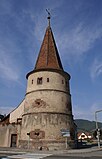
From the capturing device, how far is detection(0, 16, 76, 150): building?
24.8 meters

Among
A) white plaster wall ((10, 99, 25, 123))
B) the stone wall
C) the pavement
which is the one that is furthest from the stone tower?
white plaster wall ((10, 99, 25, 123))

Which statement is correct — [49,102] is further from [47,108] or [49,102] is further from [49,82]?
[49,82]

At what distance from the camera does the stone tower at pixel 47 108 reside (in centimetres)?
2473

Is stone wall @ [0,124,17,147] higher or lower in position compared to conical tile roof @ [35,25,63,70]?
lower

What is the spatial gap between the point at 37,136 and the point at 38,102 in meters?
4.56

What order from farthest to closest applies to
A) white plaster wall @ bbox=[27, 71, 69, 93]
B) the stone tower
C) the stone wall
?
the stone wall, white plaster wall @ bbox=[27, 71, 69, 93], the stone tower

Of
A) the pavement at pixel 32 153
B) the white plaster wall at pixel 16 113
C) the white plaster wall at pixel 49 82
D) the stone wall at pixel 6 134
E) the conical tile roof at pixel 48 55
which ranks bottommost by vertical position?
the pavement at pixel 32 153

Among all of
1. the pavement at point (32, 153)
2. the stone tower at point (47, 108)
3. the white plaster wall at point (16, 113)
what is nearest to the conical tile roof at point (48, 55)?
the stone tower at point (47, 108)

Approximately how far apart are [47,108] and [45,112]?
63 centimetres

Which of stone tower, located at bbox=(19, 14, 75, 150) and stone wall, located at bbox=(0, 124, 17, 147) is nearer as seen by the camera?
stone tower, located at bbox=(19, 14, 75, 150)

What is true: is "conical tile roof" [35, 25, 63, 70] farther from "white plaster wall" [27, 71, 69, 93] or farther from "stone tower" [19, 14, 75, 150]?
"white plaster wall" [27, 71, 69, 93]

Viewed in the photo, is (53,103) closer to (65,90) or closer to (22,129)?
(65,90)

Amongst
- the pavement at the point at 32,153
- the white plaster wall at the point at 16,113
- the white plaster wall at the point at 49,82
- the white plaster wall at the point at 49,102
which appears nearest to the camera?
the pavement at the point at 32,153

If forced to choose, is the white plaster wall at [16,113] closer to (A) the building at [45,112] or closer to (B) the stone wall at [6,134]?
(A) the building at [45,112]
